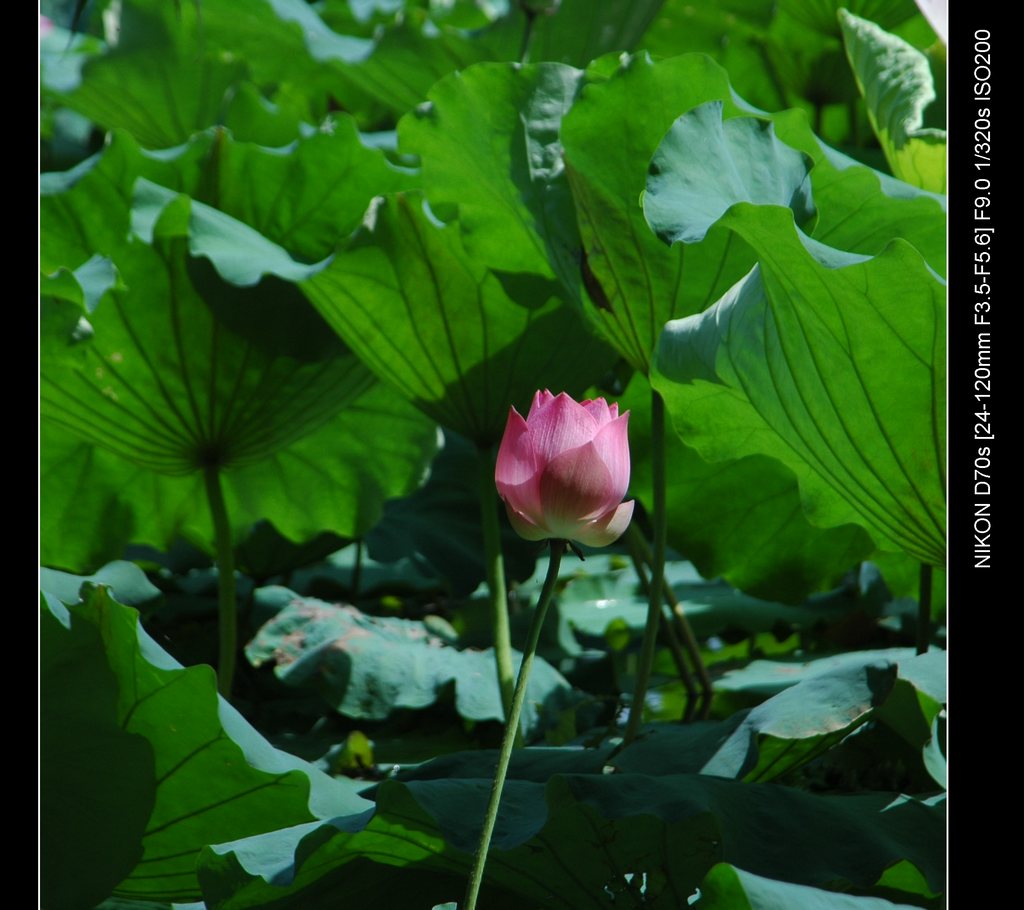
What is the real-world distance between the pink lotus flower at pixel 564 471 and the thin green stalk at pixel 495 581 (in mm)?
523

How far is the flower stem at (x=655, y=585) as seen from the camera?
989 millimetres

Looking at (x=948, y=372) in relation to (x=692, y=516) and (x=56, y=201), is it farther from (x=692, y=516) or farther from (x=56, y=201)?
(x=56, y=201)

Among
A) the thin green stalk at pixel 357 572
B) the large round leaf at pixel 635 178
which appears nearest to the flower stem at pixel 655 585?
the large round leaf at pixel 635 178

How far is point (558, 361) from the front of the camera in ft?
3.72

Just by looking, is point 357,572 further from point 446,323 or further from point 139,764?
point 139,764

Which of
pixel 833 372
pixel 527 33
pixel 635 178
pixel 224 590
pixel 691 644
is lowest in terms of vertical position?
pixel 691 644

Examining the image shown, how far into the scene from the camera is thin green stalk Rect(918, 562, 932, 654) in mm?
1084

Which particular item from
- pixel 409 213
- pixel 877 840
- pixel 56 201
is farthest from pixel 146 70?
pixel 877 840

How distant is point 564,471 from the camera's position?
1.82ft

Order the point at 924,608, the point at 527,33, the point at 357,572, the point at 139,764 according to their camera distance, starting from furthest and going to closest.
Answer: the point at 527,33, the point at 357,572, the point at 924,608, the point at 139,764

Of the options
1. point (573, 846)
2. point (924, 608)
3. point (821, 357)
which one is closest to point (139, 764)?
point (573, 846)

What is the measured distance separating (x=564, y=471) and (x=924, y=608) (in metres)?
0.66

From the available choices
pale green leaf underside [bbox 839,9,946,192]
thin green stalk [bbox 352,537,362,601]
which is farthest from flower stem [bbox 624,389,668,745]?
thin green stalk [bbox 352,537,362,601]

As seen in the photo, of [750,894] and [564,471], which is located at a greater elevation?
[564,471]
